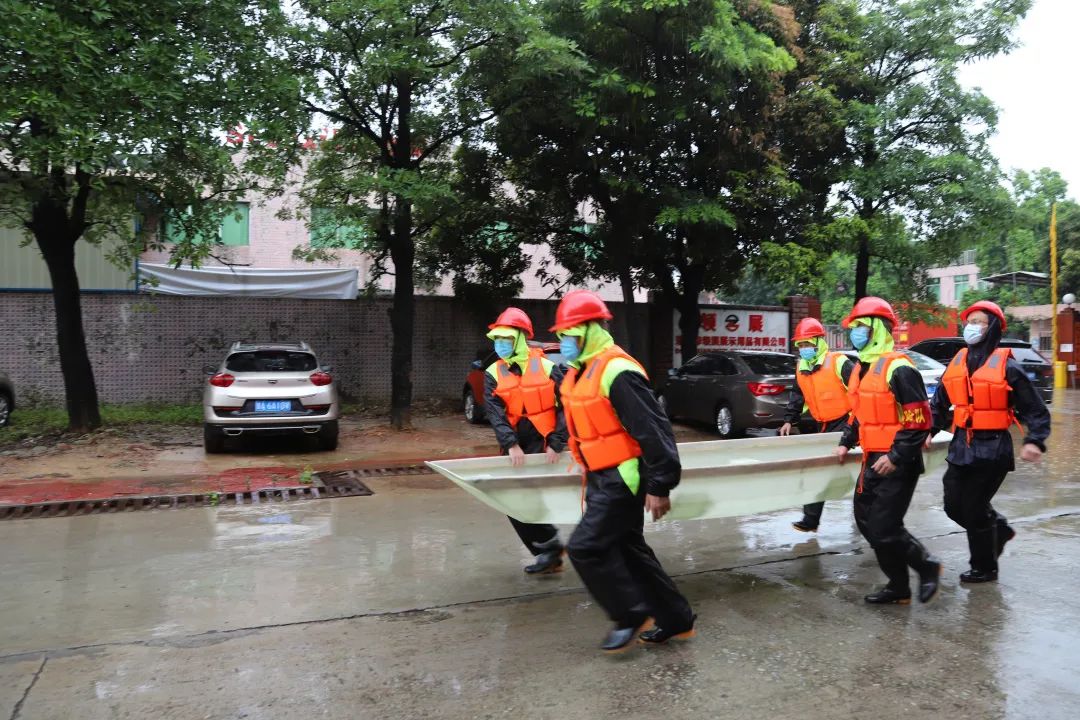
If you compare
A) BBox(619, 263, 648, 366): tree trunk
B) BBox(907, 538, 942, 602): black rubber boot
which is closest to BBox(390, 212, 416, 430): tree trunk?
BBox(619, 263, 648, 366): tree trunk

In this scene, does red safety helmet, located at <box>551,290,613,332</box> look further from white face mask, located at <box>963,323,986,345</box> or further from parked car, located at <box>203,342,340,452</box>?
parked car, located at <box>203,342,340,452</box>

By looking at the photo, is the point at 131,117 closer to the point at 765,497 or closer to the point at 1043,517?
the point at 765,497

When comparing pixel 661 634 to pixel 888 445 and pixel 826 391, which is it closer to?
pixel 888 445

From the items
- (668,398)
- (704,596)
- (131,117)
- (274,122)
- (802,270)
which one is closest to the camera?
(704,596)

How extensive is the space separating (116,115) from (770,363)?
946 cm

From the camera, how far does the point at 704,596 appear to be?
16.5 feet

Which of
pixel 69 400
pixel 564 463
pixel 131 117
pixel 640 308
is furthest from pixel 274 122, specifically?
pixel 640 308

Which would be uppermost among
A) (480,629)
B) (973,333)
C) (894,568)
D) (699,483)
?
(973,333)

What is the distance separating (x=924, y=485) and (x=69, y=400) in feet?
35.7

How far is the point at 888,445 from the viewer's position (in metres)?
4.76

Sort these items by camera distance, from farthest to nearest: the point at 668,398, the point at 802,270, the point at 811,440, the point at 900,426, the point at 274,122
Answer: the point at 668,398 → the point at 802,270 → the point at 274,122 → the point at 811,440 → the point at 900,426

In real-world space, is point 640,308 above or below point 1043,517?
above

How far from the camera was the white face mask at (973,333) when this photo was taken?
16.6ft

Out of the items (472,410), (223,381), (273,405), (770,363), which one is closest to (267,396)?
(273,405)
